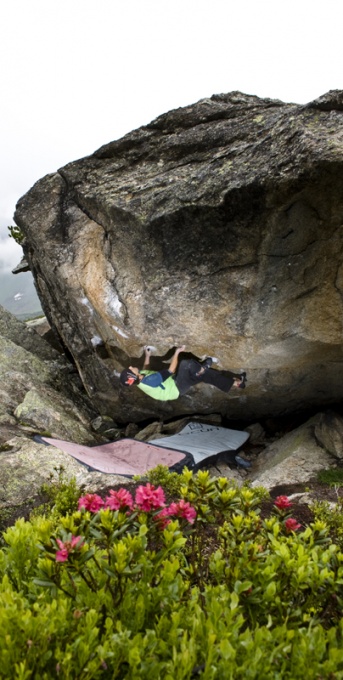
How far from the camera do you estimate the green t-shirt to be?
15.0m

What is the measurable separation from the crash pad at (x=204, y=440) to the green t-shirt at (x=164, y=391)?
133 centimetres

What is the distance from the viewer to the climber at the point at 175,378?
47.3ft

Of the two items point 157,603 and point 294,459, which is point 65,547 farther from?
point 294,459

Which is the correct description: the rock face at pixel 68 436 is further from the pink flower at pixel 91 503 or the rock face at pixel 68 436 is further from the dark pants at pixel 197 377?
the pink flower at pixel 91 503

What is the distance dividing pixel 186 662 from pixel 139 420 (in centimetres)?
1405

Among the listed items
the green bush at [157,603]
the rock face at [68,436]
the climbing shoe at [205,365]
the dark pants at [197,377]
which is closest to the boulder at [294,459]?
the rock face at [68,436]

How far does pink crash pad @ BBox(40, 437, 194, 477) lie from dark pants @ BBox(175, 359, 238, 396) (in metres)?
2.32

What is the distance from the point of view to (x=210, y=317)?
541 inches

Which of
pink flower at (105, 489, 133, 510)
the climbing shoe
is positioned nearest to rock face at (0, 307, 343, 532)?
the climbing shoe

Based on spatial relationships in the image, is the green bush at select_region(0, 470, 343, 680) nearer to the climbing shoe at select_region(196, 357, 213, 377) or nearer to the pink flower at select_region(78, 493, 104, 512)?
the pink flower at select_region(78, 493, 104, 512)

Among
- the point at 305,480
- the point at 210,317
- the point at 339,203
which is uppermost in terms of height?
the point at 339,203

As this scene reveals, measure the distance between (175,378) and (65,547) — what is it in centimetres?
1136

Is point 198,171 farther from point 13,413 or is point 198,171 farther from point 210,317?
point 13,413

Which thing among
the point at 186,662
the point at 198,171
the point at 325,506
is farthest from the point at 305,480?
the point at 186,662
